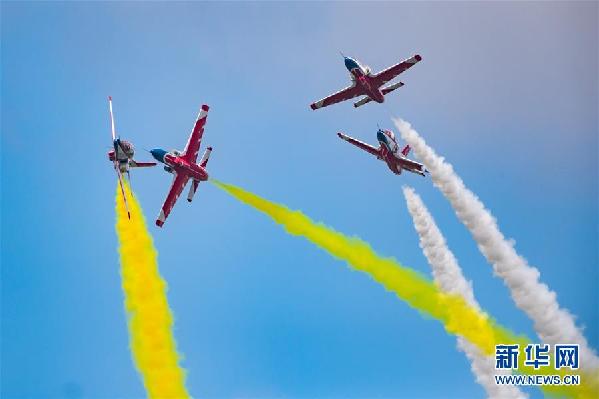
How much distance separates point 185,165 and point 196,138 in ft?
12.2

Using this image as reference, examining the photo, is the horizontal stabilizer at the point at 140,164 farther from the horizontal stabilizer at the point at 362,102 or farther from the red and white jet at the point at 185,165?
the horizontal stabilizer at the point at 362,102

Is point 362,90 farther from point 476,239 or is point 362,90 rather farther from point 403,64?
point 476,239

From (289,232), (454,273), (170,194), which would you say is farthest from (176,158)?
(454,273)

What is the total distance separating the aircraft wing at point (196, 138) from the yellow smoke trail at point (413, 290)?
339 centimetres

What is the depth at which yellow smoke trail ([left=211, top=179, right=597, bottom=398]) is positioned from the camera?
72.4 meters

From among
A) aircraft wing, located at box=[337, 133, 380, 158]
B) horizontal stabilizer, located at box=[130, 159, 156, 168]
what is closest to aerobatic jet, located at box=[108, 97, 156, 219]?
horizontal stabilizer, located at box=[130, 159, 156, 168]

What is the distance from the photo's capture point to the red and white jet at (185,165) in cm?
7744

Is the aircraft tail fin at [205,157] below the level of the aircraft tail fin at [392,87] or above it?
below

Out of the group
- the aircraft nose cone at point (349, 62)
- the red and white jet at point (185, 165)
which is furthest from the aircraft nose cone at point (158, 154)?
the aircraft nose cone at point (349, 62)

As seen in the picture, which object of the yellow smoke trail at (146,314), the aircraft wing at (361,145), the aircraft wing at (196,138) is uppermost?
the aircraft wing at (361,145)

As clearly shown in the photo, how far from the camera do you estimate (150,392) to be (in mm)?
66562

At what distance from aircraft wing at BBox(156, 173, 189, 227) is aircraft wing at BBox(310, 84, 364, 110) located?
17942 mm

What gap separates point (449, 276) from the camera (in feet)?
252

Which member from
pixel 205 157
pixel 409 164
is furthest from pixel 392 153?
pixel 205 157
